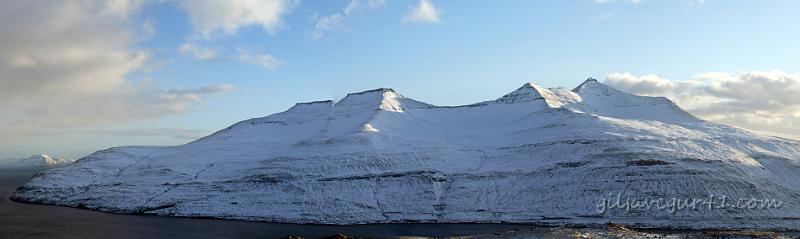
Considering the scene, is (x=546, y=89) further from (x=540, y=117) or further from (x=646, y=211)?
(x=646, y=211)

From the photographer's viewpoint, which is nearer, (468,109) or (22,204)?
(22,204)

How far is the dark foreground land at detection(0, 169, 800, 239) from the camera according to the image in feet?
238

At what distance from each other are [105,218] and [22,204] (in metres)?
31.1

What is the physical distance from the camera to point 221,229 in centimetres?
8450

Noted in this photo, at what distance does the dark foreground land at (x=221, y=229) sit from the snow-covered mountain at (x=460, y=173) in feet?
21.1

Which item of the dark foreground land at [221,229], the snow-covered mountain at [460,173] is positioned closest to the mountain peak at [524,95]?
the snow-covered mountain at [460,173]

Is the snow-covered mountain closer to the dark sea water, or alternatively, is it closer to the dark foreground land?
the dark sea water

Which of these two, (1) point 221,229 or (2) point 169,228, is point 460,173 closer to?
(1) point 221,229

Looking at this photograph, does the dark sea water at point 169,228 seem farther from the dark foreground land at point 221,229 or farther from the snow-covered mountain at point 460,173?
the snow-covered mountain at point 460,173

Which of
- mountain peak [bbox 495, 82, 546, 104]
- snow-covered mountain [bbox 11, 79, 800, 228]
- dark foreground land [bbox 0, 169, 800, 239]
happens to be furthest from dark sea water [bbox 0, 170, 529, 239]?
mountain peak [bbox 495, 82, 546, 104]

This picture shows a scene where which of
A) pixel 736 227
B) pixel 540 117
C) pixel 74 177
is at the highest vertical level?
pixel 540 117

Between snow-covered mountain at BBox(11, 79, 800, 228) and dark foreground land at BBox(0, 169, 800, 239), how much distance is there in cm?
642

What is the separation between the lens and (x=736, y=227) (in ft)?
273

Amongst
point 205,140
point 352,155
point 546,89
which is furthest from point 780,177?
point 205,140
